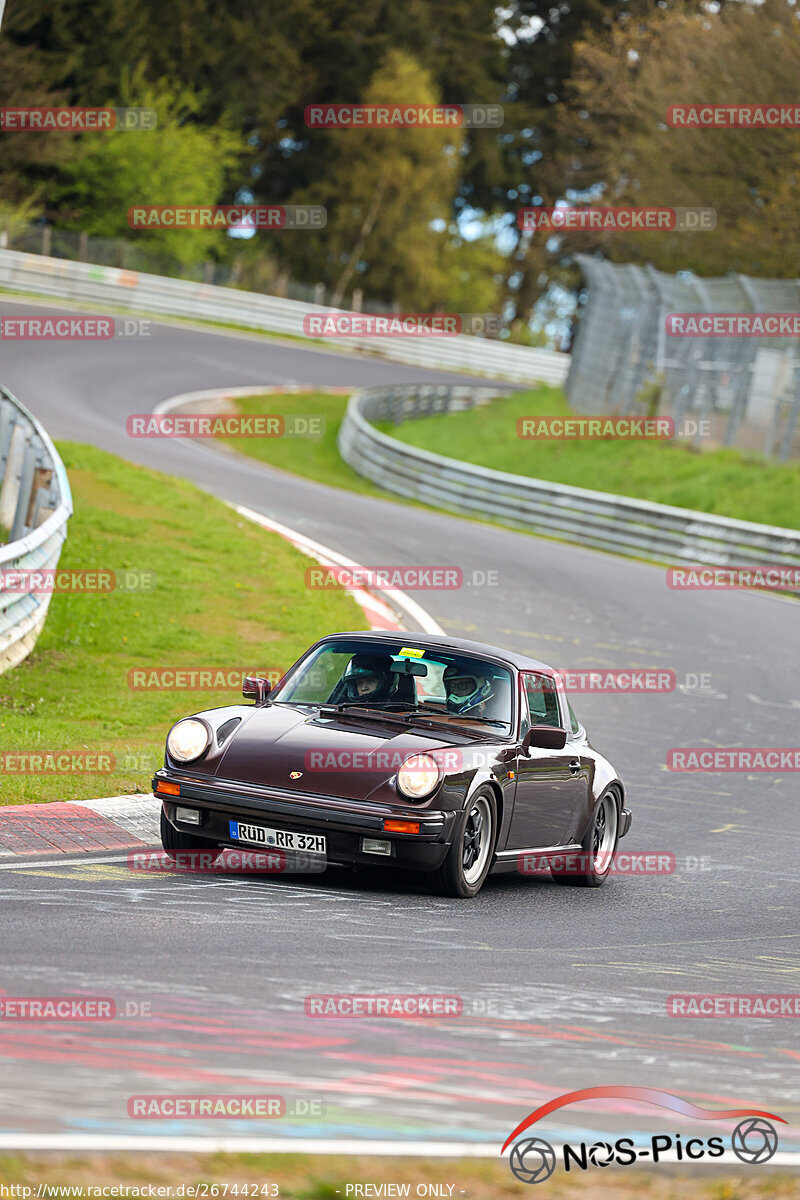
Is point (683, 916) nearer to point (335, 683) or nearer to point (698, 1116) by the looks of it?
point (335, 683)

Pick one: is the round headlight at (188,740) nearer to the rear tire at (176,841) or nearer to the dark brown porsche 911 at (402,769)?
the dark brown porsche 911 at (402,769)

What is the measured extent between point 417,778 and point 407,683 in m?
1.22

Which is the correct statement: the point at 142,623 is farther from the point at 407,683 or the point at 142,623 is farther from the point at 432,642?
the point at 407,683

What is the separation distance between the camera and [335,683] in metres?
8.95

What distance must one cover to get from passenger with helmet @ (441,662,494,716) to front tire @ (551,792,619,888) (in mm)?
1187

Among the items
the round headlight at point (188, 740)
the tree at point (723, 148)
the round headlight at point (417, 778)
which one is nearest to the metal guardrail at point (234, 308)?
the tree at point (723, 148)

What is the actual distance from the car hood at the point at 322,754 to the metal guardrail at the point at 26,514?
471 cm

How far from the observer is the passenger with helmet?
346 inches

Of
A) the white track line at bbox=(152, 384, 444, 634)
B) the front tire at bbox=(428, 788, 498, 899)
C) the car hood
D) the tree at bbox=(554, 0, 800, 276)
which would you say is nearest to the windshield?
the car hood

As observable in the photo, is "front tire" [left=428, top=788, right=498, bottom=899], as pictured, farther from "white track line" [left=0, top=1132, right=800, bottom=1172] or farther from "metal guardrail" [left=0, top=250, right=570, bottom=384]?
"metal guardrail" [left=0, top=250, right=570, bottom=384]

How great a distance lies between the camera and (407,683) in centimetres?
883

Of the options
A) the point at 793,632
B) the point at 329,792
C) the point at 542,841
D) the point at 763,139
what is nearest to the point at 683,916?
the point at 542,841

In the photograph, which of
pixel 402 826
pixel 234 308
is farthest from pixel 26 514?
pixel 234 308

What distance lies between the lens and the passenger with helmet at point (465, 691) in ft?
28.8
